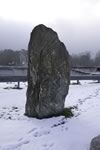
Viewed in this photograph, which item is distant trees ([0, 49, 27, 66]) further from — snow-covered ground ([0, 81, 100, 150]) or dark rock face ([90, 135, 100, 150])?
dark rock face ([90, 135, 100, 150])

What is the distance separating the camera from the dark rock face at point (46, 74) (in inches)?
402

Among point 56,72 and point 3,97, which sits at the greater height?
point 56,72

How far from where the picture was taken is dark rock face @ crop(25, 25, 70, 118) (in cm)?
1021

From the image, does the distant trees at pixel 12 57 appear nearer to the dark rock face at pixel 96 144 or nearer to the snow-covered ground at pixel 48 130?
the snow-covered ground at pixel 48 130

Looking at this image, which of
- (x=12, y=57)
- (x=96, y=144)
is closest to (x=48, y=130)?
(x=96, y=144)

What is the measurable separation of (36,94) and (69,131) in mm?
1980

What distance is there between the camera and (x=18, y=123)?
374 inches

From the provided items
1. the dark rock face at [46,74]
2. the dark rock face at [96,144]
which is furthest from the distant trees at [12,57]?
the dark rock face at [96,144]

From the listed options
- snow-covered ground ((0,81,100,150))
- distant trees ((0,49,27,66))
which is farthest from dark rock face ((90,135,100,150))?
distant trees ((0,49,27,66))

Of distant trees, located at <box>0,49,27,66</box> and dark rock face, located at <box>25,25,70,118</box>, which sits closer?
dark rock face, located at <box>25,25,70,118</box>

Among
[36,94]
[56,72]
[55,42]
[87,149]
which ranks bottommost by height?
[87,149]

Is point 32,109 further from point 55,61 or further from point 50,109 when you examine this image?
point 55,61

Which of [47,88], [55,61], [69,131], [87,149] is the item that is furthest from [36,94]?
[87,149]

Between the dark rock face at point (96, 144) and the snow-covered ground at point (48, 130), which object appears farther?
the snow-covered ground at point (48, 130)
